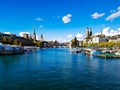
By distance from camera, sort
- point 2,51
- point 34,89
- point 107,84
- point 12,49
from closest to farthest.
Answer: point 34,89
point 107,84
point 2,51
point 12,49

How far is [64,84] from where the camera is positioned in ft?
111

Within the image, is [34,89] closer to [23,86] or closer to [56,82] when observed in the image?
[23,86]

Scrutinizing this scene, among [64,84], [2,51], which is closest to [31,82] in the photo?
[64,84]

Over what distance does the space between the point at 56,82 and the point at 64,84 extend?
2307 millimetres

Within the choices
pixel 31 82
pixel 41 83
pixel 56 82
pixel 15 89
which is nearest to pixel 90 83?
pixel 56 82

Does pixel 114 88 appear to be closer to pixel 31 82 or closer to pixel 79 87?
pixel 79 87

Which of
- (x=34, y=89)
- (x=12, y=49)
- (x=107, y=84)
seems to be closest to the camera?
(x=34, y=89)

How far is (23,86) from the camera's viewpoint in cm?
3209

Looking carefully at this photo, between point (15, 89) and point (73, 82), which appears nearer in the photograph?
point (15, 89)

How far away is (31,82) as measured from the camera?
35125 millimetres

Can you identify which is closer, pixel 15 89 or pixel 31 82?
pixel 15 89

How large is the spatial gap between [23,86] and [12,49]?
9791 centimetres

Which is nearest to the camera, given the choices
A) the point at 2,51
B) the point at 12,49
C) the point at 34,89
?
the point at 34,89

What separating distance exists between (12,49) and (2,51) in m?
12.8
